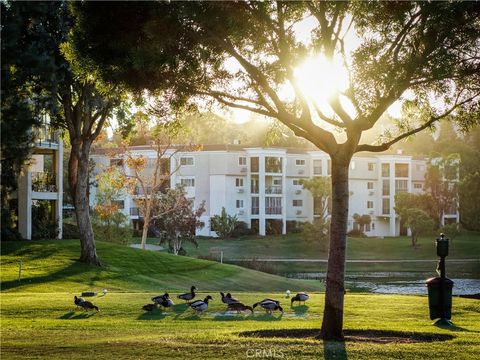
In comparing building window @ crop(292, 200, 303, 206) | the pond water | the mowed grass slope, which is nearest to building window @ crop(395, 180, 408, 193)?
building window @ crop(292, 200, 303, 206)

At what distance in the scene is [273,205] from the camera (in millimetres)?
86625

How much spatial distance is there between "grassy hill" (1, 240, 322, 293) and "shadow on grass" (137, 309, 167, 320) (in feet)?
34.3

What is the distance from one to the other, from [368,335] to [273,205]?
227ft

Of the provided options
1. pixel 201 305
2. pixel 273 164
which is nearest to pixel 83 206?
pixel 201 305

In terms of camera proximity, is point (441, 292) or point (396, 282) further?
point (396, 282)

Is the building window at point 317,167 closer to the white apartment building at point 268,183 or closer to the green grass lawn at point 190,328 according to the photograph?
the white apartment building at point 268,183

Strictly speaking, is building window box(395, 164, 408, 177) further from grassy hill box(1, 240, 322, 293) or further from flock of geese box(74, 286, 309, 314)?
flock of geese box(74, 286, 309, 314)

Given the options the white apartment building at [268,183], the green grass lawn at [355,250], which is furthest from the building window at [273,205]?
the green grass lawn at [355,250]

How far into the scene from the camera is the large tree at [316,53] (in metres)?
15.7

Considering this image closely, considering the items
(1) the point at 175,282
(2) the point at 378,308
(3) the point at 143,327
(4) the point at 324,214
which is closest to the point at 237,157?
(4) the point at 324,214

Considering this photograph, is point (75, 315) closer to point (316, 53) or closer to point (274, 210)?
point (316, 53)

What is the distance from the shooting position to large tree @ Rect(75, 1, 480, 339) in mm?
15711

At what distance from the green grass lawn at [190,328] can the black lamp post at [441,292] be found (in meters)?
0.35

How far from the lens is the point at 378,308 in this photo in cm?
2414
